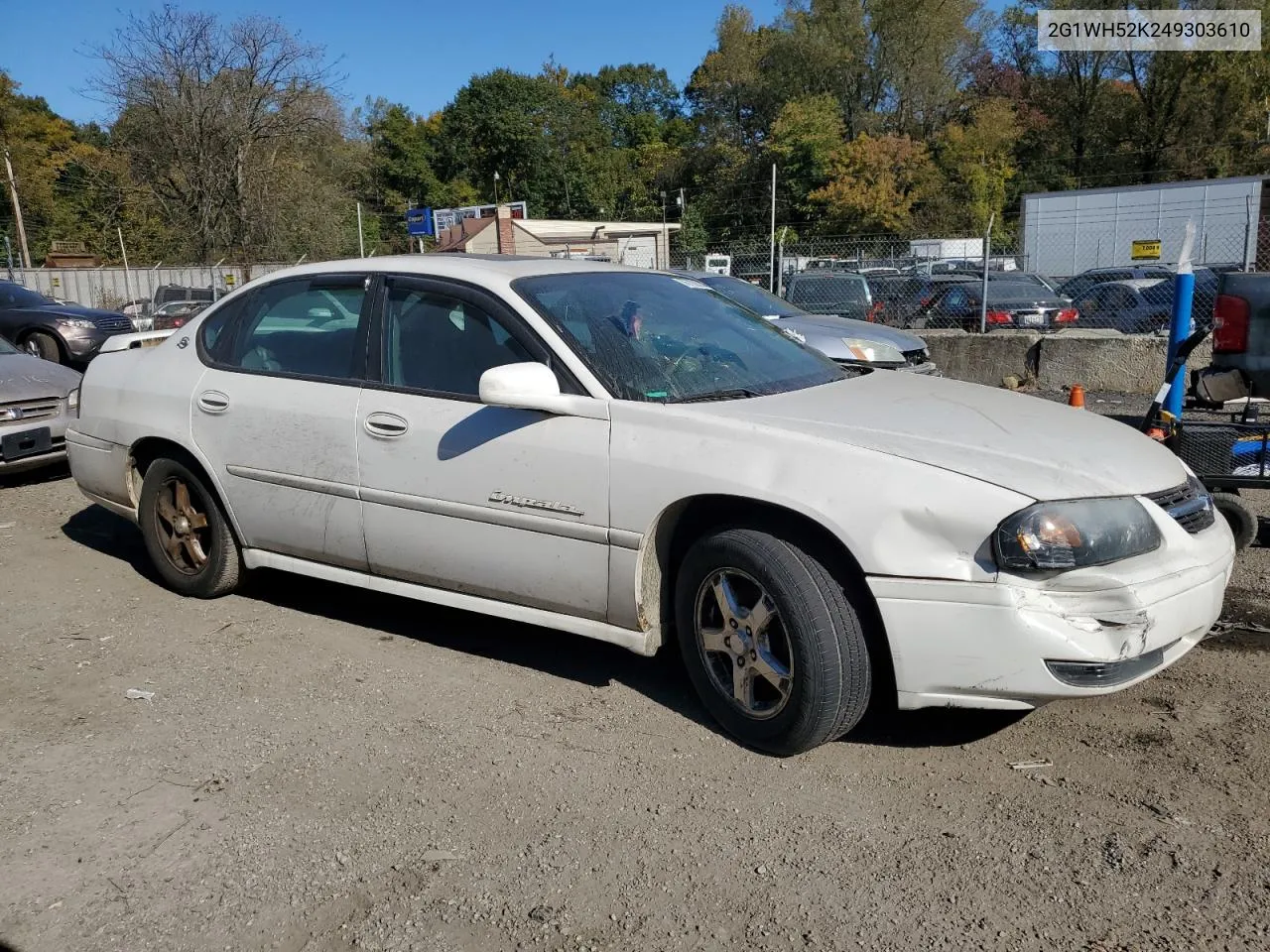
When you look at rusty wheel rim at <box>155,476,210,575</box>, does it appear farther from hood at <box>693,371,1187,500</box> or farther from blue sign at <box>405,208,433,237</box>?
blue sign at <box>405,208,433,237</box>

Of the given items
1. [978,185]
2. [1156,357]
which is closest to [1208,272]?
[1156,357]

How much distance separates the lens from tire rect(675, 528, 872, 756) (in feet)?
10.2

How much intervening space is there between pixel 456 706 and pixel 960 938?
1962 millimetres

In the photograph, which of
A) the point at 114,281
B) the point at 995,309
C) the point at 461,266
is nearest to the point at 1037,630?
the point at 461,266

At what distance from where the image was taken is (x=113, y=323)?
47.6 feet

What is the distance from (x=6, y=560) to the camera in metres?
5.86

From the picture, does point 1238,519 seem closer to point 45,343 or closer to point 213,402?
point 213,402

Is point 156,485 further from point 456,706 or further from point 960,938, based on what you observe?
point 960,938

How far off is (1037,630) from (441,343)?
237cm

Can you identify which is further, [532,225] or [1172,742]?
[532,225]

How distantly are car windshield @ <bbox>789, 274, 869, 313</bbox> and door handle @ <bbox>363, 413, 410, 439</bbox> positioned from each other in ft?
39.7

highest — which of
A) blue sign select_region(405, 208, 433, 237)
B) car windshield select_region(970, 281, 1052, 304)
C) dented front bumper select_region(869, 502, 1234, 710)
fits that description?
blue sign select_region(405, 208, 433, 237)

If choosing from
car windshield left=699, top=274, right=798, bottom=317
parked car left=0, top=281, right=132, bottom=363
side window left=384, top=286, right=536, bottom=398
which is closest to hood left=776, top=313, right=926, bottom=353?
car windshield left=699, top=274, right=798, bottom=317

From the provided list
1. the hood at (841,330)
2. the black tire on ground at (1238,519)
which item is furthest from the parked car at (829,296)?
the black tire on ground at (1238,519)
